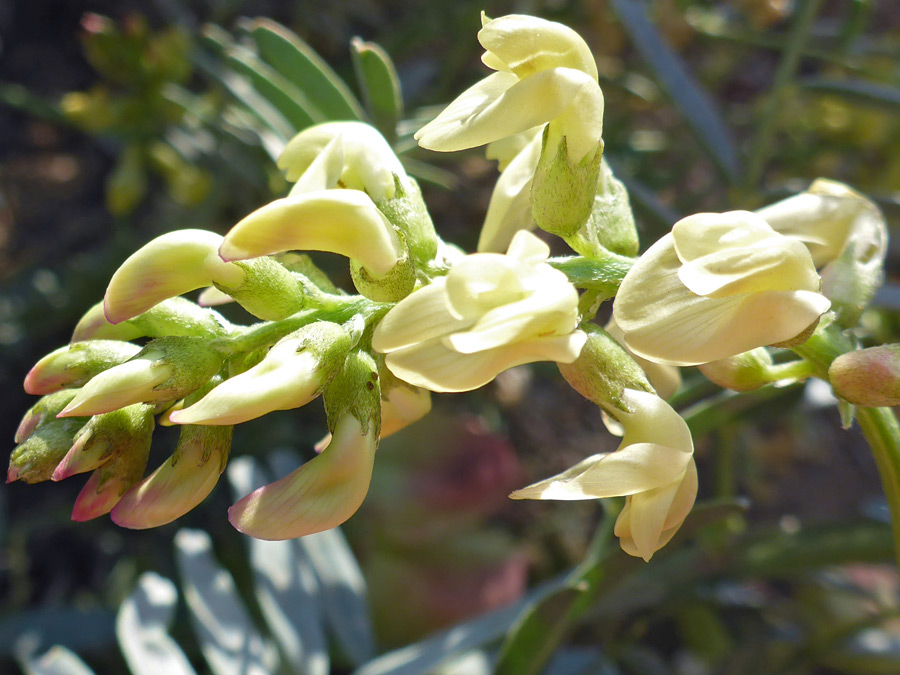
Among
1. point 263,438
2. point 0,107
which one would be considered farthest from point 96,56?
point 263,438

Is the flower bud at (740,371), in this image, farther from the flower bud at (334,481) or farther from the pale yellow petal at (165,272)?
the pale yellow petal at (165,272)

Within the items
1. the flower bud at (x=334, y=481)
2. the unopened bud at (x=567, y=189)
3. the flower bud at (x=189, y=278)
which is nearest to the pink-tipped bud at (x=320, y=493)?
the flower bud at (x=334, y=481)

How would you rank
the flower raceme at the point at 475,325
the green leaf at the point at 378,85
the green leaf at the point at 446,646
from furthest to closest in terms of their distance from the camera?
the green leaf at the point at 446,646 → the green leaf at the point at 378,85 → the flower raceme at the point at 475,325

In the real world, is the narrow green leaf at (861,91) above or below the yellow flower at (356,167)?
below

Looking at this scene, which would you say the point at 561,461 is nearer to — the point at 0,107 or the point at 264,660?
the point at 264,660

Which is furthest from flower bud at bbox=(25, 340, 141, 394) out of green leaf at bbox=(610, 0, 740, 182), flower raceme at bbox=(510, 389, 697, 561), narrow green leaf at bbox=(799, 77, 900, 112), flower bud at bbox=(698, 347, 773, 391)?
narrow green leaf at bbox=(799, 77, 900, 112)

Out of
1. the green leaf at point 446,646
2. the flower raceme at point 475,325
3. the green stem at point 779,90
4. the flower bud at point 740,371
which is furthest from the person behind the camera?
the green stem at point 779,90
